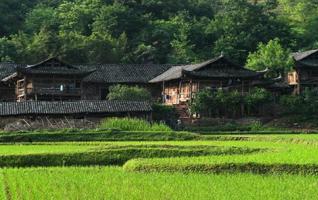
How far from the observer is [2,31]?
77688 millimetres

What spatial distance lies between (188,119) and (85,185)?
1208 inches

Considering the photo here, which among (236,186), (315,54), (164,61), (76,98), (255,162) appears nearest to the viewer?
(236,186)

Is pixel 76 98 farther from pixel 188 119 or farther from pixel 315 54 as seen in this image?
pixel 315 54

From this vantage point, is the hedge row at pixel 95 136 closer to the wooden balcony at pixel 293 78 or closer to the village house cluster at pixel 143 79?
the village house cluster at pixel 143 79

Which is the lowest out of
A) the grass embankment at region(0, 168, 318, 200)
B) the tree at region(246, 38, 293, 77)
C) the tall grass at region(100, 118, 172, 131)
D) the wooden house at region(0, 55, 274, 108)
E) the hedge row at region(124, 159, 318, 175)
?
the grass embankment at region(0, 168, 318, 200)

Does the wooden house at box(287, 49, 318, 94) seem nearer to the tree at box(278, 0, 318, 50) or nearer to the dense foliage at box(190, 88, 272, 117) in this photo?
the dense foliage at box(190, 88, 272, 117)

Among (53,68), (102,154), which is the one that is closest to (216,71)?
(53,68)

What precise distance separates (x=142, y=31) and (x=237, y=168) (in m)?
57.1

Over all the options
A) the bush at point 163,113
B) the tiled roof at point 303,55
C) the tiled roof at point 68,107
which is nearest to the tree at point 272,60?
the tiled roof at point 303,55

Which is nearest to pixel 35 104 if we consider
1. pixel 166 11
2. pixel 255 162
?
pixel 255 162

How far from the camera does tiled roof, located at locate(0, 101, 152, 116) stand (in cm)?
3978

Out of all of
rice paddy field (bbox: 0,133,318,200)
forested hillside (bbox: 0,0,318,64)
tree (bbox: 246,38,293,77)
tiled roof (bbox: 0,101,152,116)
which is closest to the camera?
rice paddy field (bbox: 0,133,318,200)

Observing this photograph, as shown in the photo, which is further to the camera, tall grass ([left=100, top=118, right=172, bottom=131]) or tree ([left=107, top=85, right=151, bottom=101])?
tree ([left=107, top=85, right=151, bottom=101])

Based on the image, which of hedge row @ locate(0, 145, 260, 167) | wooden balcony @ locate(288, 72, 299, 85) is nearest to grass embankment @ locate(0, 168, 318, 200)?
hedge row @ locate(0, 145, 260, 167)
